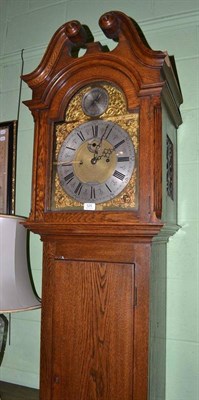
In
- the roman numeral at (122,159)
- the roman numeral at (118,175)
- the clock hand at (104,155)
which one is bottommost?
the roman numeral at (118,175)

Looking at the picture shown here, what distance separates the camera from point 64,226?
107cm

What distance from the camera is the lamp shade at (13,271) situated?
1168 millimetres

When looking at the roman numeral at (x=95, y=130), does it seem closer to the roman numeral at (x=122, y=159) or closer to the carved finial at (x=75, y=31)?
the roman numeral at (x=122, y=159)

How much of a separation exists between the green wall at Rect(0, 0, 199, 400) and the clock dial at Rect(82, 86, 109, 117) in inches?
15.9

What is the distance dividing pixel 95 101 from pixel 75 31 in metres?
0.22

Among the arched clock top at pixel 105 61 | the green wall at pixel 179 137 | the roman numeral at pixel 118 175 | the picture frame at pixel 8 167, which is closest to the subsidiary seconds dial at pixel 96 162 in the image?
the roman numeral at pixel 118 175

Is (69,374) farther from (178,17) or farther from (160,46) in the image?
(178,17)

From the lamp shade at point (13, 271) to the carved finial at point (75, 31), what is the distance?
2.02 feet

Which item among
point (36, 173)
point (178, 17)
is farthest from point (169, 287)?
point (178, 17)

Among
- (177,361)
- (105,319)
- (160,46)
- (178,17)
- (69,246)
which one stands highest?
(178,17)

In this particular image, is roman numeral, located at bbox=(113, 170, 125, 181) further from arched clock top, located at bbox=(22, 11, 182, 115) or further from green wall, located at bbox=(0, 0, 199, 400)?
green wall, located at bbox=(0, 0, 199, 400)

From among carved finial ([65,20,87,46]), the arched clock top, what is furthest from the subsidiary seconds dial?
carved finial ([65,20,87,46])

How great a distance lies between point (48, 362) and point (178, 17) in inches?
53.3

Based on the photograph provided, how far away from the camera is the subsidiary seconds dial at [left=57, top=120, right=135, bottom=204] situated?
1066mm
